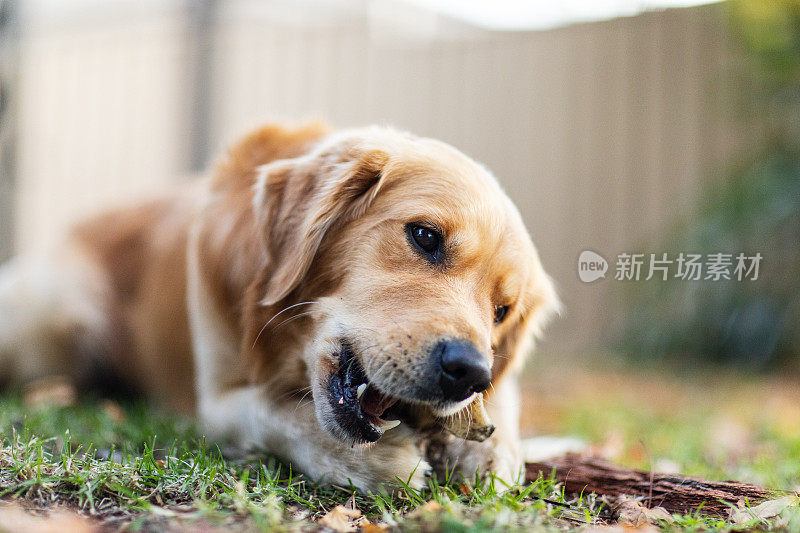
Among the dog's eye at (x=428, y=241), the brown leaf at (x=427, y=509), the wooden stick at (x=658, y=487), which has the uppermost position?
the dog's eye at (x=428, y=241)

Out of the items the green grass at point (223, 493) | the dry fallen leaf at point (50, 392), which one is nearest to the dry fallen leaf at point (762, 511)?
the green grass at point (223, 493)

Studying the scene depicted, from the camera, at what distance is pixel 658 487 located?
223cm

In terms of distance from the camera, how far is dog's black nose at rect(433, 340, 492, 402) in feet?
6.31

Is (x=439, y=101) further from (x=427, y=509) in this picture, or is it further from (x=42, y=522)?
(x=42, y=522)

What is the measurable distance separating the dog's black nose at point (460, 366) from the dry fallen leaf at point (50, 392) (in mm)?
2309

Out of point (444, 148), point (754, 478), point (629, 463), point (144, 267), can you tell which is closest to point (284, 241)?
point (444, 148)

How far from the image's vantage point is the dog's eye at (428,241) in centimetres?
222

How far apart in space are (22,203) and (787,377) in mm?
6875

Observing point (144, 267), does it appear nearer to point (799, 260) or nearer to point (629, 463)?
point (629, 463)

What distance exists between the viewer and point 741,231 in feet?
19.1

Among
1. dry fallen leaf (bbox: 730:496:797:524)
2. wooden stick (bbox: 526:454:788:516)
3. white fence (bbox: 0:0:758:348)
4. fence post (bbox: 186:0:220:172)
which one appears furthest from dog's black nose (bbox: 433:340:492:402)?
fence post (bbox: 186:0:220:172)

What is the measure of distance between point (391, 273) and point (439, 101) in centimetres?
542

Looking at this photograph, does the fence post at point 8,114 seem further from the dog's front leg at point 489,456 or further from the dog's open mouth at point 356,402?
the dog's front leg at point 489,456

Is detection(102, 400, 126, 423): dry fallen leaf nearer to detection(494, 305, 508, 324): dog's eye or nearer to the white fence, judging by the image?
detection(494, 305, 508, 324): dog's eye
